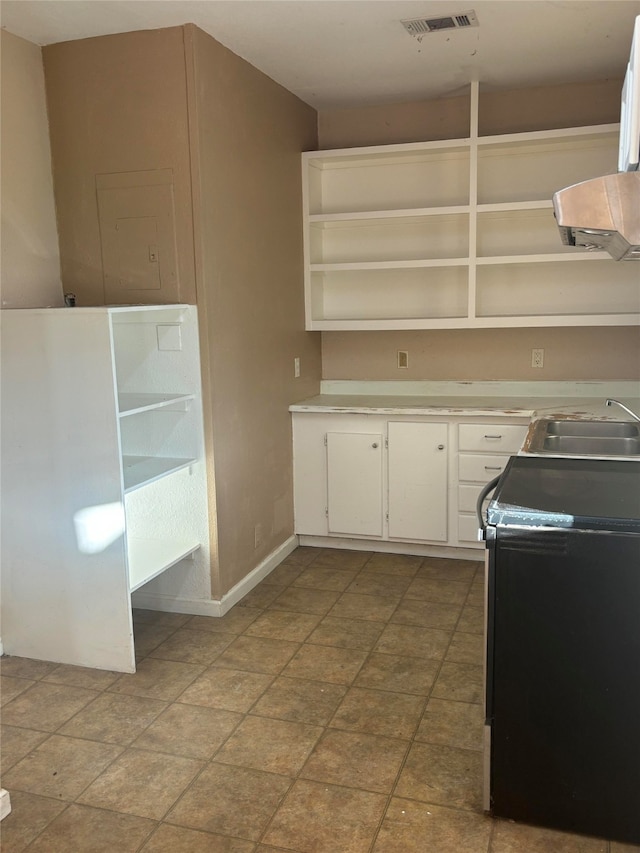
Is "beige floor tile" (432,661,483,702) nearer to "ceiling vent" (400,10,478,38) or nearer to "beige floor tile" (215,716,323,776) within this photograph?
"beige floor tile" (215,716,323,776)

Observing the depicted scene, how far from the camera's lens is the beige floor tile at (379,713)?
2.45 m

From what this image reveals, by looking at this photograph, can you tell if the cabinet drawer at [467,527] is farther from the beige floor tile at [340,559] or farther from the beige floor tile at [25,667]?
the beige floor tile at [25,667]

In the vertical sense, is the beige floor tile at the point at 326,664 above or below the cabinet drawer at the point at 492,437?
below

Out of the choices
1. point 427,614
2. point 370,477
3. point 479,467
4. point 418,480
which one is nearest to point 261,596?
point 427,614

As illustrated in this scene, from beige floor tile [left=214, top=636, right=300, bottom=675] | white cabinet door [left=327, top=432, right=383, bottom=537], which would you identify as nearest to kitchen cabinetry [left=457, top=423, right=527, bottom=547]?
white cabinet door [left=327, top=432, right=383, bottom=537]

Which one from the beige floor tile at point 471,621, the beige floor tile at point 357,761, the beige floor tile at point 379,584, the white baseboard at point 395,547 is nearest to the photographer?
the beige floor tile at point 357,761

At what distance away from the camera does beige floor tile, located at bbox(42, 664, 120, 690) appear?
110 inches

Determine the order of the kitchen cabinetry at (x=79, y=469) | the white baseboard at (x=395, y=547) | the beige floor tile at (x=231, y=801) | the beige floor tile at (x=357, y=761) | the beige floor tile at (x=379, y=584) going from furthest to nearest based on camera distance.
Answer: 1. the white baseboard at (x=395, y=547)
2. the beige floor tile at (x=379, y=584)
3. the kitchen cabinetry at (x=79, y=469)
4. the beige floor tile at (x=357, y=761)
5. the beige floor tile at (x=231, y=801)

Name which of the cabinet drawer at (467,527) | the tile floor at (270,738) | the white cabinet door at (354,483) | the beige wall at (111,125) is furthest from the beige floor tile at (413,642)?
the beige wall at (111,125)

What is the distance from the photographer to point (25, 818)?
2062mm

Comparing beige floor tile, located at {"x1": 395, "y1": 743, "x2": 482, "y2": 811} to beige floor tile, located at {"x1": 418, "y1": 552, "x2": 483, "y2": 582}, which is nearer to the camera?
beige floor tile, located at {"x1": 395, "y1": 743, "x2": 482, "y2": 811}

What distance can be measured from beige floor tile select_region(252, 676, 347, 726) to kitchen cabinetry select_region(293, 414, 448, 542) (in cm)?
142

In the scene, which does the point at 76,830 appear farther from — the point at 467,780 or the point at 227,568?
the point at 227,568

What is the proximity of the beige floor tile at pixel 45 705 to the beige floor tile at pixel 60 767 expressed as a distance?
0.37 feet
